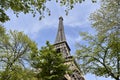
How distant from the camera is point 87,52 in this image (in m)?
23.3

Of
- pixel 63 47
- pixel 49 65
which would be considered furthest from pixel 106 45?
pixel 63 47

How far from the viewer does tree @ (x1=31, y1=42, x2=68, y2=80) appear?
27.4m

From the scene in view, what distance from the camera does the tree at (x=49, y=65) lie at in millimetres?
27438

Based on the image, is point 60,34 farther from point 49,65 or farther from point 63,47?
point 49,65

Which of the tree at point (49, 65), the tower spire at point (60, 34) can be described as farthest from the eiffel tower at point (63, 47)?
the tree at point (49, 65)

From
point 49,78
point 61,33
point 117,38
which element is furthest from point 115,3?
point 61,33

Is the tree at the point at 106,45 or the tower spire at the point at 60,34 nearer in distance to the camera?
the tree at the point at 106,45

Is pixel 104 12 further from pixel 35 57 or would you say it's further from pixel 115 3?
pixel 35 57

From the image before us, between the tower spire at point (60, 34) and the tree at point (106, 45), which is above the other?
the tree at point (106, 45)

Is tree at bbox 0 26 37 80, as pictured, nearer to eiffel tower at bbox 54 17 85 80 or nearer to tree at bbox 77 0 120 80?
tree at bbox 77 0 120 80

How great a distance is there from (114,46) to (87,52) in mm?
4021

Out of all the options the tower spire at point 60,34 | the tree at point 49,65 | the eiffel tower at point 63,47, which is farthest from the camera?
the tower spire at point 60,34

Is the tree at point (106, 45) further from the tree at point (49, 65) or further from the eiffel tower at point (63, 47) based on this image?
the eiffel tower at point (63, 47)

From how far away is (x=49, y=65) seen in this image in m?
27.7
